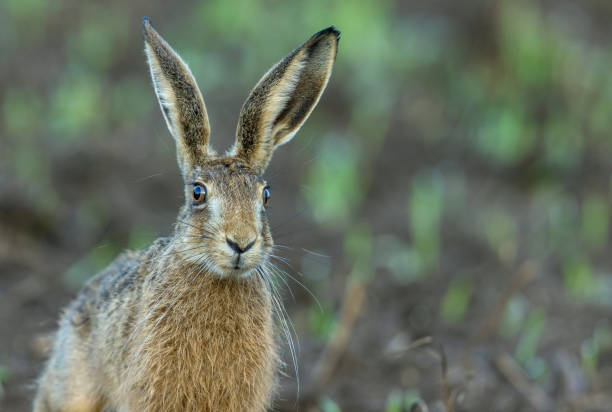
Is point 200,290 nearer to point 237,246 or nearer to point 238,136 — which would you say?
point 237,246

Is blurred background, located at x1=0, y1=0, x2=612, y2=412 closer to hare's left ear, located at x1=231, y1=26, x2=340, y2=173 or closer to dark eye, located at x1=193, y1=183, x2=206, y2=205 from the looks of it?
hare's left ear, located at x1=231, y1=26, x2=340, y2=173

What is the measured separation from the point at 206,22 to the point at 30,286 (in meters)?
4.14

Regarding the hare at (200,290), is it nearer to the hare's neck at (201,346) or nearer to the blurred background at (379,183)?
the hare's neck at (201,346)

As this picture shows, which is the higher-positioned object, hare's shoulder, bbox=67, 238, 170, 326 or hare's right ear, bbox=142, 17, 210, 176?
hare's right ear, bbox=142, 17, 210, 176

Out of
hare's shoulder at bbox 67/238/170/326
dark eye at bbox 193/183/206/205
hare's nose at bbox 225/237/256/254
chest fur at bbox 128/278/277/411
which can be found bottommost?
chest fur at bbox 128/278/277/411

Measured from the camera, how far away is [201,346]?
434cm

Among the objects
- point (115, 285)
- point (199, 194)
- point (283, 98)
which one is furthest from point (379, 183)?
point (199, 194)

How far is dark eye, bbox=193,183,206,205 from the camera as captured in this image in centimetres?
432

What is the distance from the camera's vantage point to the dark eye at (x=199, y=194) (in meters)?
4.32

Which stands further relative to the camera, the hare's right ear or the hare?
the hare's right ear

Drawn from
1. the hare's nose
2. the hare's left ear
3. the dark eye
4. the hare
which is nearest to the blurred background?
the hare's left ear

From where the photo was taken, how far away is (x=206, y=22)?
9484 mm

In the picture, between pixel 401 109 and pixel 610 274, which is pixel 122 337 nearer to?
pixel 610 274

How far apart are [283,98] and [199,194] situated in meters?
0.67
